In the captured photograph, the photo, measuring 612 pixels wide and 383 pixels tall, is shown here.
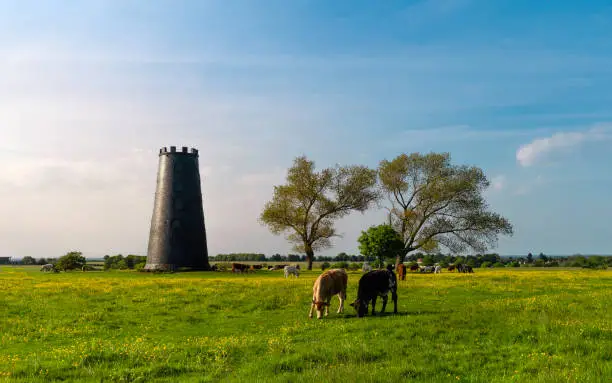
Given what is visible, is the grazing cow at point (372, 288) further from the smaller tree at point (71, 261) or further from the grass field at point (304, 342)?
the smaller tree at point (71, 261)

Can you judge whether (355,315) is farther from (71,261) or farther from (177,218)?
Result: (71,261)

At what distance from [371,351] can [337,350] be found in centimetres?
88

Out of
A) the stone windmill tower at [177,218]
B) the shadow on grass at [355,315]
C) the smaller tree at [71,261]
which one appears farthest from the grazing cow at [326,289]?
the smaller tree at [71,261]

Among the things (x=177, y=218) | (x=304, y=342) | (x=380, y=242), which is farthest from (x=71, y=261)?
(x=304, y=342)

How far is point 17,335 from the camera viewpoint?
1709 cm

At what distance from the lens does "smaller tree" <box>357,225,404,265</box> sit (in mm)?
60875

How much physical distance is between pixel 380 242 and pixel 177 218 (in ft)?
82.3

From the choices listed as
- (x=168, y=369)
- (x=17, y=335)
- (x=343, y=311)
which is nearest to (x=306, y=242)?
(x=343, y=311)

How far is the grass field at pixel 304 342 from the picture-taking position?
Result: 10.8 metres

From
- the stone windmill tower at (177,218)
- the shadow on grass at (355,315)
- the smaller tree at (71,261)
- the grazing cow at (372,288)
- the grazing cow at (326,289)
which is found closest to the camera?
the shadow on grass at (355,315)

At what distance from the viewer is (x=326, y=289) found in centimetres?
1997

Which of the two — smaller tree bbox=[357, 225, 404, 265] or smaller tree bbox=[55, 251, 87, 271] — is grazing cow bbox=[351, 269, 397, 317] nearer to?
smaller tree bbox=[357, 225, 404, 265]

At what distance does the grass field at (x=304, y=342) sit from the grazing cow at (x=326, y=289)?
0.77 metres

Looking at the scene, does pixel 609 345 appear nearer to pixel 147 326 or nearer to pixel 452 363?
pixel 452 363
